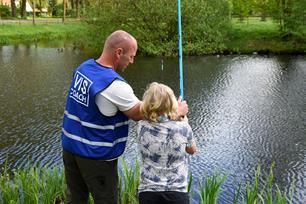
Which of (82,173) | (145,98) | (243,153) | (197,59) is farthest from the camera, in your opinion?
(197,59)

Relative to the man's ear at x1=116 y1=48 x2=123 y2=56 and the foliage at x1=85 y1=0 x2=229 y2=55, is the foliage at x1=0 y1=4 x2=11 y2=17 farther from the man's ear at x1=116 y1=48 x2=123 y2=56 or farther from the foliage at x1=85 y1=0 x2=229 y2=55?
the man's ear at x1=116 y1=48 x2=123 y2=56

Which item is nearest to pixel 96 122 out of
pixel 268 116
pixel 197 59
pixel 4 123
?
pixel 4 123

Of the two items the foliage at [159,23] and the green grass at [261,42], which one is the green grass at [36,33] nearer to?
the foliage at [159,23]

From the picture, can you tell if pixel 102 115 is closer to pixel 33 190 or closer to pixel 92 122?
pixel 92 122

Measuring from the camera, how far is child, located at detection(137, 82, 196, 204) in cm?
289

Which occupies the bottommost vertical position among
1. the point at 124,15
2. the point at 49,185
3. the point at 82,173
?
the point at 49,185

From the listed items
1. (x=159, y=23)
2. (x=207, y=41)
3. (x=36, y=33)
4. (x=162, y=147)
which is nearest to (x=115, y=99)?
(x=162, y=147)

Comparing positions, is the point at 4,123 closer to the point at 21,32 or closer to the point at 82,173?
the point at 82,173

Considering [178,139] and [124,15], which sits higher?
[124,15]

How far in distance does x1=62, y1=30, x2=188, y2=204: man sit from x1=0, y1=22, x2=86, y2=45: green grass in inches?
980

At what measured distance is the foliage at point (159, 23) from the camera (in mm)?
25500

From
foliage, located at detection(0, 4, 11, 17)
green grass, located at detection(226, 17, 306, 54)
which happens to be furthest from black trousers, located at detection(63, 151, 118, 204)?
foliage, located at detection(0, 4, 11, 17)

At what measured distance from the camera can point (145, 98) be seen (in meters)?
2.92

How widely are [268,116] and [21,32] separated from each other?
27.1 m
